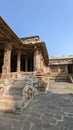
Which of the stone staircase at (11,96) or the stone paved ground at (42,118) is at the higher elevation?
the stone staircase at (11,96)

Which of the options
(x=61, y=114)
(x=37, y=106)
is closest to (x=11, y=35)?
(x=37, y=106)

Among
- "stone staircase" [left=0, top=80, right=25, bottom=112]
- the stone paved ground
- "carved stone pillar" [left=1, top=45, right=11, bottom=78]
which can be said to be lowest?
the stone paved ground

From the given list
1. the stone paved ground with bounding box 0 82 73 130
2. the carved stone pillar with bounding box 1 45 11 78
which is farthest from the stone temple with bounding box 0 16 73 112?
the stone paved ground with bounding box 0 82 73 130

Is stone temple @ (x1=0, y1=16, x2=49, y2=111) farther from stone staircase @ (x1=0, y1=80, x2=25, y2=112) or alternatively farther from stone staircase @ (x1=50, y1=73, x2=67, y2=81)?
stone staircase @ (x1=50, y1=73, x2=67, y2=81)

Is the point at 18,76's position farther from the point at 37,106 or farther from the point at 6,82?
the point at 37,106

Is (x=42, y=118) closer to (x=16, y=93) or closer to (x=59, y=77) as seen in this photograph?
(x=16, y=93)

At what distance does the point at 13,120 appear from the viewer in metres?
6.39

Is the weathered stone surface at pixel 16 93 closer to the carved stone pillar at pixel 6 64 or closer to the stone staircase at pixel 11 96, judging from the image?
the stone staircase at pixel 11 96

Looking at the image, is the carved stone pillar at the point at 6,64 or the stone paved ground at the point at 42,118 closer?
the stone paved ground at the point at 42,118

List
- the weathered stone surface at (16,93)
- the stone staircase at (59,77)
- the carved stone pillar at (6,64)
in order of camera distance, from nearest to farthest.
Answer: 1. the weathered stone surface at (16,93)
2. the carved stone pillar at (6,64)
3. the stone staircase at (59,77)

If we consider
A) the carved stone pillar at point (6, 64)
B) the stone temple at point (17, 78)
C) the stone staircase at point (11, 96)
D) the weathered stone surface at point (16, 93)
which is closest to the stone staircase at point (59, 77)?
the stone temple at point (17, 78)

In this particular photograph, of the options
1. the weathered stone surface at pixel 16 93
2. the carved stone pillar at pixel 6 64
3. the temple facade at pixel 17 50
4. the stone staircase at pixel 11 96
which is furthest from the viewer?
the carved stone pillar at pixel 6 64

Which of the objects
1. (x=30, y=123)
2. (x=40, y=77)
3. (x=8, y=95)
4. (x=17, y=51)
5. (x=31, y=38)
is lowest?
(x=30, y=123)

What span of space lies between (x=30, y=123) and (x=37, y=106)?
2.06 meters
